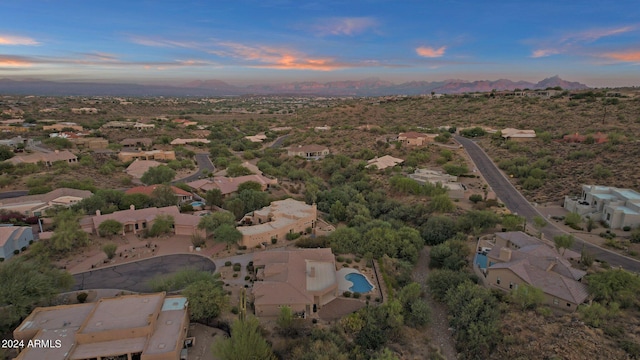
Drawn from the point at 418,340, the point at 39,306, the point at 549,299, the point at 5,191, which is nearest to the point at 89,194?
the point at 5,191

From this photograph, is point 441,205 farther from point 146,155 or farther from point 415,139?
point 146,155

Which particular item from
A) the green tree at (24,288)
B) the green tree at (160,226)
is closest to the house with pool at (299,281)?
the green tree at (160,226)

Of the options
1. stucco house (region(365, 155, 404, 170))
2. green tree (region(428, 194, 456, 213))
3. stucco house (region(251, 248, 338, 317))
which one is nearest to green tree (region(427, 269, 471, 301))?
stucco house (region(251, 248, 338, 317))

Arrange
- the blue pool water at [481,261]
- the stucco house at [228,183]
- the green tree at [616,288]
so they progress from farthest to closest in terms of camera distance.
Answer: the stucco house at [228,183], the blue pool water at [481,261], the green tree at [616,288]

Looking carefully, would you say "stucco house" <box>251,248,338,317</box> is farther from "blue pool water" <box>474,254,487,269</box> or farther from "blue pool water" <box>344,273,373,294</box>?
"blue pool water" <box>474,254,487,269</box>

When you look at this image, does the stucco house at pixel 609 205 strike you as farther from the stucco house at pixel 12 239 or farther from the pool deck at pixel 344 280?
Result: the stucco house at pixel 12 239

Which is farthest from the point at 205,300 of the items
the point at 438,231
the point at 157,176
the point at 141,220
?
the point at 157,176
